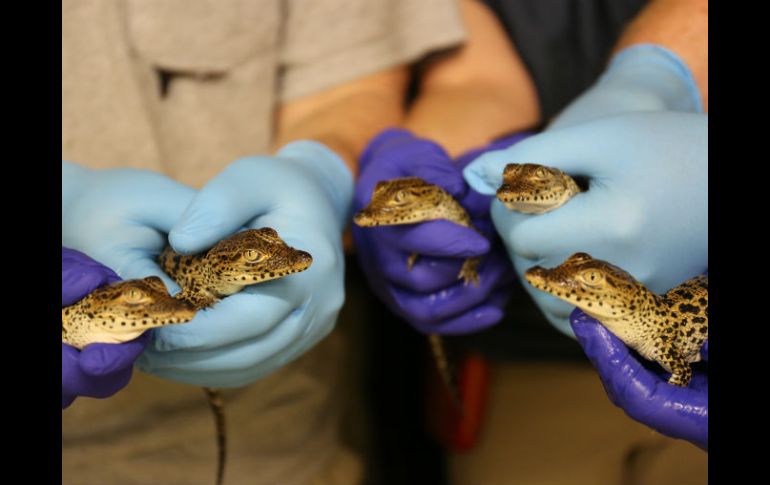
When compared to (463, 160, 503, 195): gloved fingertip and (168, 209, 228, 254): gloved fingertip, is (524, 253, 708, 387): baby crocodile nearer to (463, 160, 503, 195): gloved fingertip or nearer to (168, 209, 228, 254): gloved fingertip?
(463, 160, 503, 195): gloved fingertip

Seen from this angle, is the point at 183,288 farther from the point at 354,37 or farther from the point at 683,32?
the point at 683,32

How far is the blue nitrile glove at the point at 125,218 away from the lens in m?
1.36

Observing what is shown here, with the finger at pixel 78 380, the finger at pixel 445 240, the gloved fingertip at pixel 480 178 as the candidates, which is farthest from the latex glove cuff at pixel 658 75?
the finger at pixel 78 380

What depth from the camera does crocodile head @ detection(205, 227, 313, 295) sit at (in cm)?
122

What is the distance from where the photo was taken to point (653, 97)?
162 centimetres

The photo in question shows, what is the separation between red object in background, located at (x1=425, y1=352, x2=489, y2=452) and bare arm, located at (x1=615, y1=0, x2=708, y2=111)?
957 millimetres

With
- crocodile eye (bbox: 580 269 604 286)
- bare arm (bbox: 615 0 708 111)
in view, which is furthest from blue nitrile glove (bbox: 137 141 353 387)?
bare arm (bbox: 615 0 708 111)

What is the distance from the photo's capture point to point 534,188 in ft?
4.32

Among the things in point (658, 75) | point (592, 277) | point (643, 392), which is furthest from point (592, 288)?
point (658, 75)

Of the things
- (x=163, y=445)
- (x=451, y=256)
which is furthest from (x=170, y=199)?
(x=163, y=445)

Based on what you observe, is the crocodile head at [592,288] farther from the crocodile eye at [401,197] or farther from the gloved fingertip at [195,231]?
the gloved fingertip at [195,231]

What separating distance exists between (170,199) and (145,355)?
30cm

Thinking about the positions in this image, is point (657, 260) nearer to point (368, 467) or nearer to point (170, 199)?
point (170, 199)

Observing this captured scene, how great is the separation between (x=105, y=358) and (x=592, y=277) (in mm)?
795
